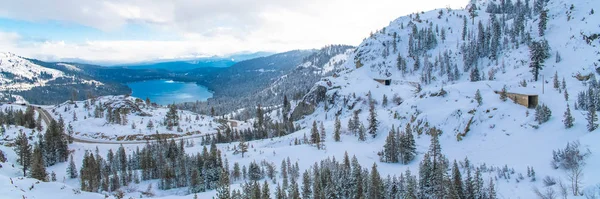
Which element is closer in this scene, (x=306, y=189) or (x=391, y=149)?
(x=306, y=189)

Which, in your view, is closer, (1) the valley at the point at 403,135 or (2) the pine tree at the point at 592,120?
(1) the valley at the point at 403,135

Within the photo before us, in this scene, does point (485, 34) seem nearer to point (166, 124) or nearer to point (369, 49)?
point (369, 49)

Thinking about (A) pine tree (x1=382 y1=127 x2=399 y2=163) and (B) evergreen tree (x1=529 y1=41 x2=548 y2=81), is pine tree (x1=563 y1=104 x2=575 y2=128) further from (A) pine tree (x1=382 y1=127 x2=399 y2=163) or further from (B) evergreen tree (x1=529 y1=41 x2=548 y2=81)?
(B) evergreen tree (x1=529 y1=41 x2=548 y2=81)

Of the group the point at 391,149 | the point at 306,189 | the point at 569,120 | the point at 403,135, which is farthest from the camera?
the point at 391,149

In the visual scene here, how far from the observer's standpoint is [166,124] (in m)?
162

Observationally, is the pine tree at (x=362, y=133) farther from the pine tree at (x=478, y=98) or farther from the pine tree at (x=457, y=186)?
the pine tree at (x=457, y=186)

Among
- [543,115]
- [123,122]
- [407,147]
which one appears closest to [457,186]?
[407,147]

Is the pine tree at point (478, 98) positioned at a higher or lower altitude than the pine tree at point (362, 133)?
higher

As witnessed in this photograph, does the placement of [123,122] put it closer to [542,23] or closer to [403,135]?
[403,135]

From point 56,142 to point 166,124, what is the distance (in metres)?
56.0

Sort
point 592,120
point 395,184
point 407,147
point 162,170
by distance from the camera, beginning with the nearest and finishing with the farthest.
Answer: point 592,120
point 395,184
point 407,147
point 162,170

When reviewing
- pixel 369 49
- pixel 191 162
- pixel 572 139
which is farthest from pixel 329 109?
pixel 572 139

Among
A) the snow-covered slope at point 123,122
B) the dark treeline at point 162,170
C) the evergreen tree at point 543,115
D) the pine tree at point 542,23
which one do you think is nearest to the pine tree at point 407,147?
the evergreen tree at point 543,115

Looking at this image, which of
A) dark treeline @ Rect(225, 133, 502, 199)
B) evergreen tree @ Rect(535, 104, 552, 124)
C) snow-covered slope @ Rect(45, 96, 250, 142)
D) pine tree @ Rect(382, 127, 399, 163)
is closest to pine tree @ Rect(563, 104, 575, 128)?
evergreen tree @ Rect(535, 104, 552, 124)
